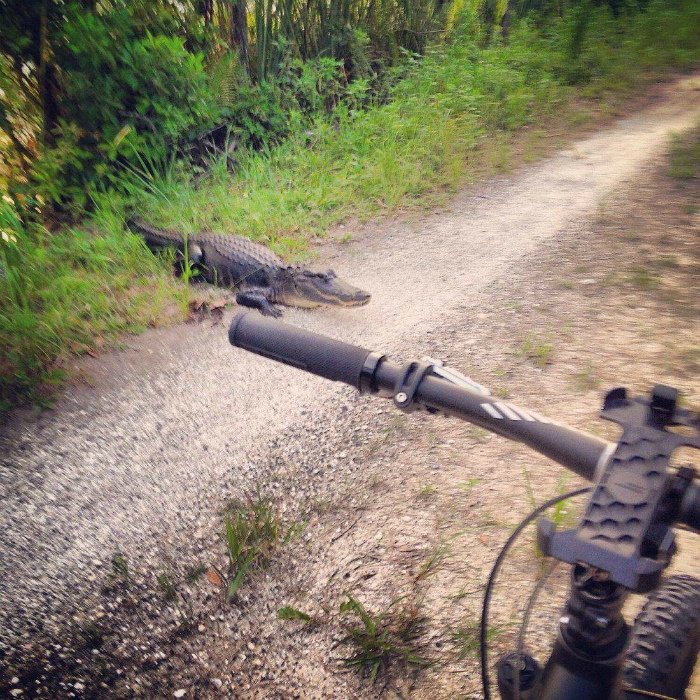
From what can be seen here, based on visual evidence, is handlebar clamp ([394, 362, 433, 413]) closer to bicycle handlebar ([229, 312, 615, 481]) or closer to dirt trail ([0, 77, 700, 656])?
bicycle handlebar ([229, 312, 615, 481])

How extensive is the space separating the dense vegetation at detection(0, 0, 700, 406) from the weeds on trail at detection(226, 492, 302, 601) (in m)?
1.51

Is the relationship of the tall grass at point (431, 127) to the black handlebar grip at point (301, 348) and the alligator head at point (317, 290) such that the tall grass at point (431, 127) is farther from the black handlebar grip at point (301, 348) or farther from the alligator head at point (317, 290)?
the black handlebar grip at point (301, 348)

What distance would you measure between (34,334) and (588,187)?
4459 millimetres

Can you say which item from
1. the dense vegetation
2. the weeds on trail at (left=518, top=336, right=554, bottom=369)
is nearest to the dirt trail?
the dense vegetation

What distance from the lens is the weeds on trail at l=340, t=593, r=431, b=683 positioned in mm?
1676

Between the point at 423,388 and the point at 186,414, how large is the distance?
84.7 inches

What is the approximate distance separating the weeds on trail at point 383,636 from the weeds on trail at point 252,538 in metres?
0.40

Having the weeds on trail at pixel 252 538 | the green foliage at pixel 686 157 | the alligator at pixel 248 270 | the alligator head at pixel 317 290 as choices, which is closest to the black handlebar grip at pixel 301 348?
the weeds on trail at pixel 252 538

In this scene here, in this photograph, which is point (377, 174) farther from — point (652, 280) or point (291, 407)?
point (291, 407)

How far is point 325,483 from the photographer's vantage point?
2.38 meters

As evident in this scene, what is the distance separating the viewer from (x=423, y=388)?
39.7 inches

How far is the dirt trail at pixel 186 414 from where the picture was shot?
2143 millimetres

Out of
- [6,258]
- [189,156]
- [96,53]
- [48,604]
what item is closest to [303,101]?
[189,156]

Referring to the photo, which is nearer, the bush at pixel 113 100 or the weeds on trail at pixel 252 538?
the weeds on trail at pixel 252 538
